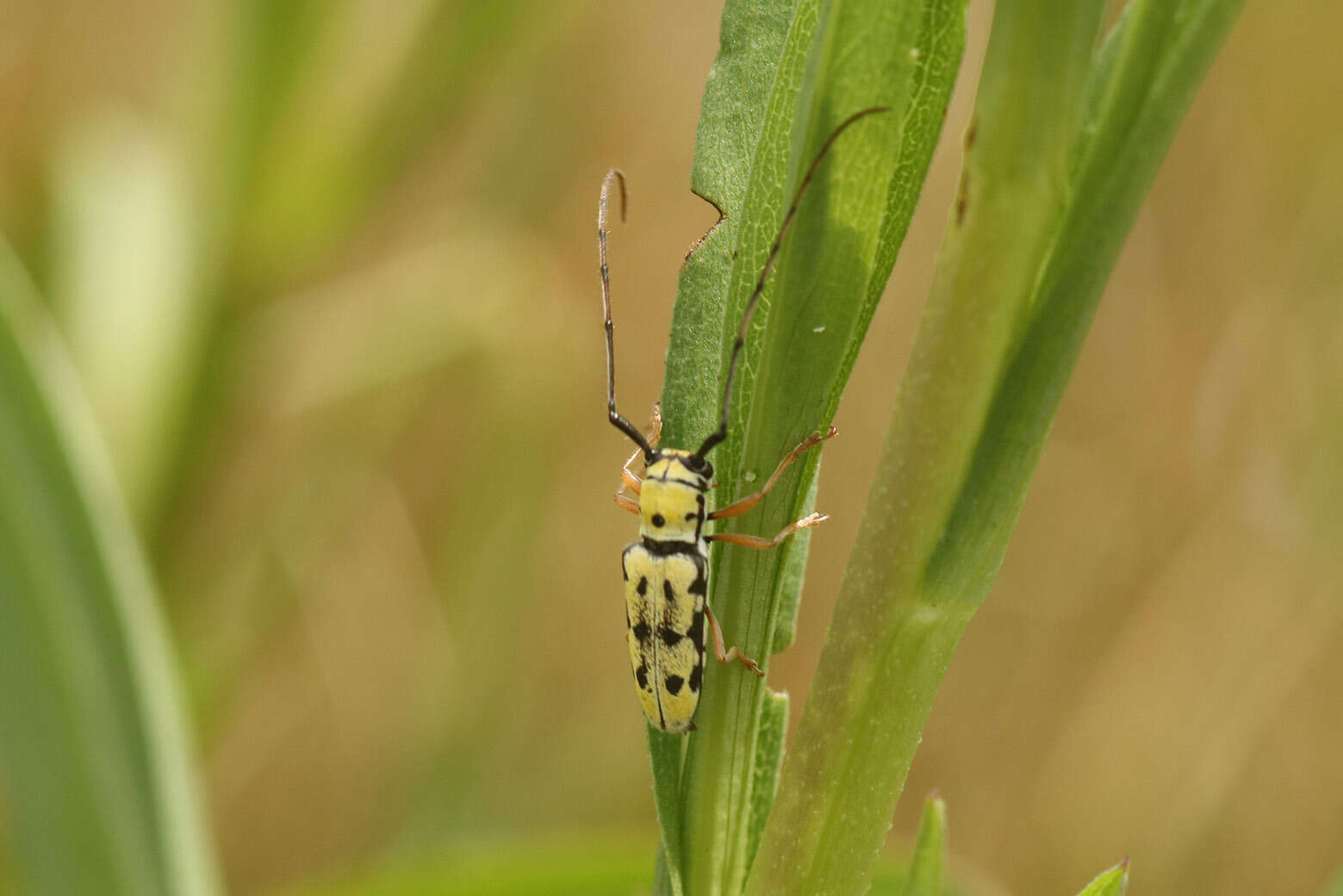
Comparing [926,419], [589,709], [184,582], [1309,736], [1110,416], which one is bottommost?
[926,419]

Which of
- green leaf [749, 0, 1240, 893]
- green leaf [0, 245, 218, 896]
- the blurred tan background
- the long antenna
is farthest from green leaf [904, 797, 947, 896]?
the blurred tan background

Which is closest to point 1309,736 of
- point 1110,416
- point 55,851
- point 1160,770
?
point 1160,770

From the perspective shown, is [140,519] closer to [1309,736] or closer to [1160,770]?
[1160,770]

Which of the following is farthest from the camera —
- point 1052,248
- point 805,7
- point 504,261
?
point 504,261

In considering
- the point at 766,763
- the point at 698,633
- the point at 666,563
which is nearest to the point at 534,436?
the point at 666,563

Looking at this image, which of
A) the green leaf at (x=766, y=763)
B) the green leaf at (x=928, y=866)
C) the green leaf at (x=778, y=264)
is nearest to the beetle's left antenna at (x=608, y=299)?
the green leaf at (x=778, y=264)
